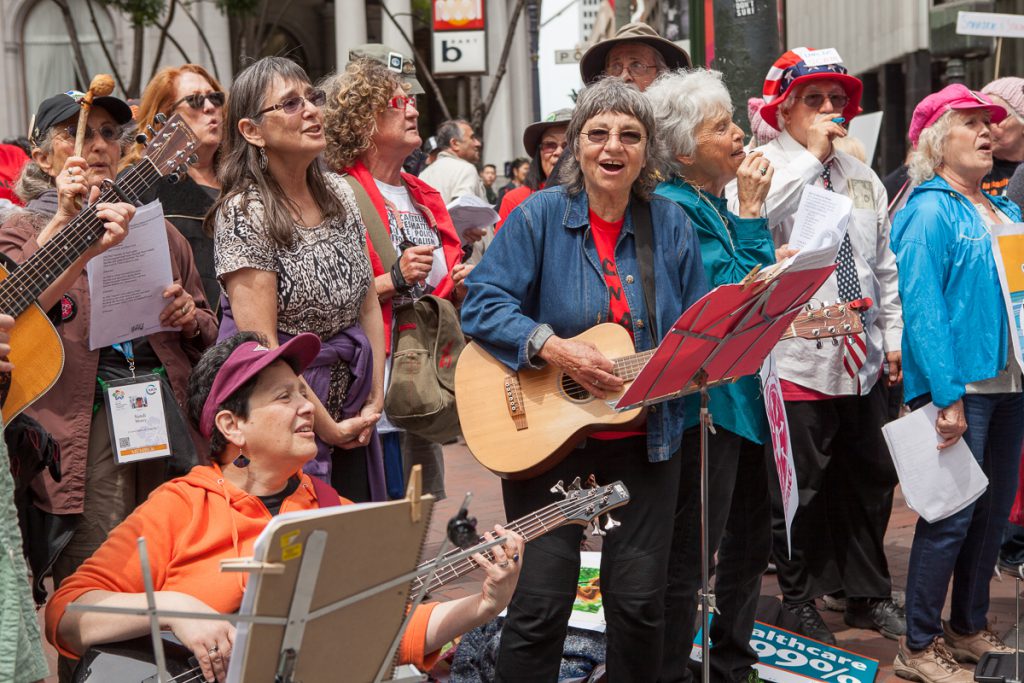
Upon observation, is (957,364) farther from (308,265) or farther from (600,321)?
(308,265)

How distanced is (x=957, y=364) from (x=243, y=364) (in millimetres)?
2912

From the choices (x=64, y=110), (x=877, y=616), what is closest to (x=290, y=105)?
(x=64, y=110)

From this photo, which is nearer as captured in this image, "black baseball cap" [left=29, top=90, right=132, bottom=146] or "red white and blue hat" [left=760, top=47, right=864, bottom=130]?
"black baseball cap" [left=29, top=90, right=132, bottom=146]

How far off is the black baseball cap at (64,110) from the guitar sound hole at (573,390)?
6.09ft

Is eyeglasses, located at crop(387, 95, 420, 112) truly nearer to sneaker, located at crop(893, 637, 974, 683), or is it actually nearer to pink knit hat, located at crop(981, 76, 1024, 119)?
sneaker, located at crop(893, 637, 974, 683)

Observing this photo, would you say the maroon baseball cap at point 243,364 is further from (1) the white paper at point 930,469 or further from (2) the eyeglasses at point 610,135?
(1) the white paper at point 930,469

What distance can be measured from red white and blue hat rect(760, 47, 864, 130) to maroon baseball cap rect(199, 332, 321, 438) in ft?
9.44

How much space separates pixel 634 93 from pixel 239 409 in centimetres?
164

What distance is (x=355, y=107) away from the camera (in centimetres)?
479

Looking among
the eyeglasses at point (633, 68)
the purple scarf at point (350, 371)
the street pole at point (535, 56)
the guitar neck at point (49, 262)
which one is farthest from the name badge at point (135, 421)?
the street pole at point (535, 56)

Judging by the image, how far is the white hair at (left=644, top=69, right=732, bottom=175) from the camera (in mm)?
4473

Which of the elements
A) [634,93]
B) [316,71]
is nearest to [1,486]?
[634,93]

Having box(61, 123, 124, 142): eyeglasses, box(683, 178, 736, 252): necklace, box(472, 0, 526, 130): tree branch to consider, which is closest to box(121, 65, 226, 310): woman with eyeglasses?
box(61, 123, 124, 142): eyeglasses

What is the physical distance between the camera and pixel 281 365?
3.28 metres
